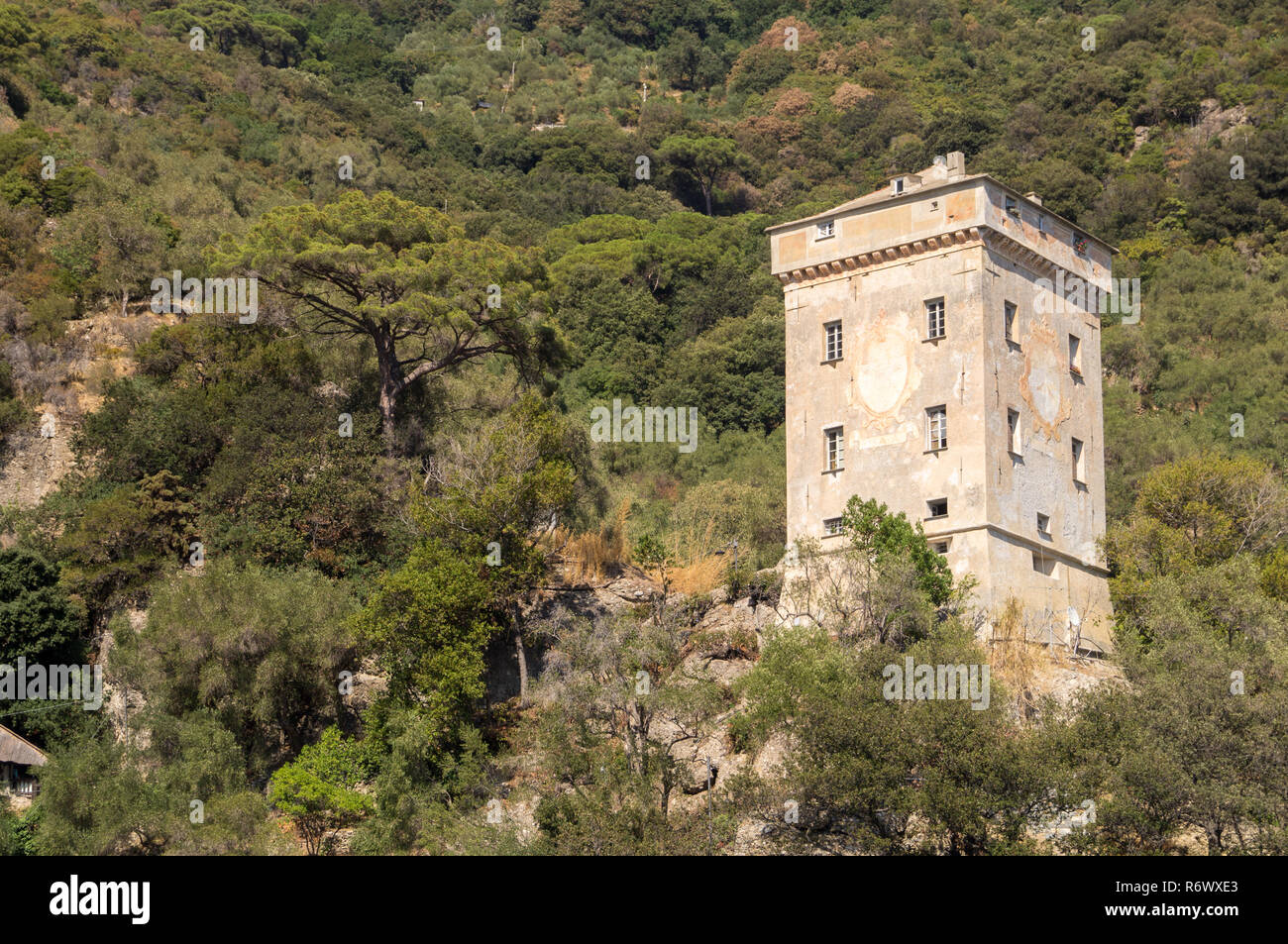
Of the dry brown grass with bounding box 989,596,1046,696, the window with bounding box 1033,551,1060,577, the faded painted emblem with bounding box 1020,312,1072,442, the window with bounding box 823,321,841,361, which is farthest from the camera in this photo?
the window with bounding box 823,321,841,361

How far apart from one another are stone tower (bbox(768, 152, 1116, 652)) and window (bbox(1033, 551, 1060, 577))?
43 millimetres

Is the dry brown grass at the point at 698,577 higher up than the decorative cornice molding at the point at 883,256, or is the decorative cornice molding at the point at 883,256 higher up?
the decorative cornice molding at the point at 883,256

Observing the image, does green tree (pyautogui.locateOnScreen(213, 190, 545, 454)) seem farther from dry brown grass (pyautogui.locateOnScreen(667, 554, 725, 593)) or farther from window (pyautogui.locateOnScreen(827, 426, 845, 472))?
window (pyautogui.locateOnScreen(827, 426, 845, 472))

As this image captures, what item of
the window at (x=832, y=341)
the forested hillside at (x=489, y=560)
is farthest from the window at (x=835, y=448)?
the forested hillside at (x=489, y=560)

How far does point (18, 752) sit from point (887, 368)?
2114 centimetres

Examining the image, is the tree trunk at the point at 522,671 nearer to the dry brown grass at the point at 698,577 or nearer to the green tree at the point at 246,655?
the green tree at the point at 246,655

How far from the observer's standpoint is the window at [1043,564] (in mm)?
41250

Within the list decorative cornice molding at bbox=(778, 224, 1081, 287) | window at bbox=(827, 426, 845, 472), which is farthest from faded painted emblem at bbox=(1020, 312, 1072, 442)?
window at bbox=(827, 426, 845, 472)

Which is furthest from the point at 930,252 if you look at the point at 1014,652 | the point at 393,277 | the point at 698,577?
the point at 393,277

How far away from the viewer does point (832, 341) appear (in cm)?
4309

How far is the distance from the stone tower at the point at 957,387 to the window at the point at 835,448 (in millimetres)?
44

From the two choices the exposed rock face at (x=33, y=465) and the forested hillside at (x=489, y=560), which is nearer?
the forested hillside at (x=489, y=560)

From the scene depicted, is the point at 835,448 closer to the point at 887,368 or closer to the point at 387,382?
the point at 887,368

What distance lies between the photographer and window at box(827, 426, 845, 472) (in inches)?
1652
